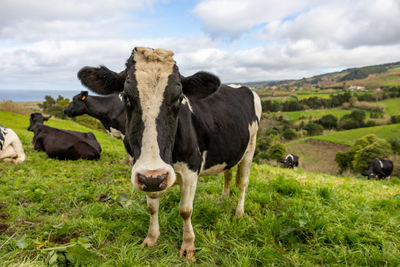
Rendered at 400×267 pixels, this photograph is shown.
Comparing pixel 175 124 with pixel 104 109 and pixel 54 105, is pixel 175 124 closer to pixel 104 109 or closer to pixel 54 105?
pixel 104 109

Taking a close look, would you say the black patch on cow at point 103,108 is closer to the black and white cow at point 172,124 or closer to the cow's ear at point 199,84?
the black and white cow at point 172,124

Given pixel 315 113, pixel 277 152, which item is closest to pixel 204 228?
pixel 277 152

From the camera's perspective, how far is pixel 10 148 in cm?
776

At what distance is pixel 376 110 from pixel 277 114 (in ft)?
115

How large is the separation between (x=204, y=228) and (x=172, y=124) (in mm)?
2126

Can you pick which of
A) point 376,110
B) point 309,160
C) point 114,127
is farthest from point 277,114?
point 114,127

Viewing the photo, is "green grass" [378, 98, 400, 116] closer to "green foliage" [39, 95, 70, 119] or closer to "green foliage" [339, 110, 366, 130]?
"green foliage" [339, 110, 366, 130]

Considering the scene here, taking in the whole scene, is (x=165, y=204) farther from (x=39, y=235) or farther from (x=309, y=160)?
(x=309, y=160)

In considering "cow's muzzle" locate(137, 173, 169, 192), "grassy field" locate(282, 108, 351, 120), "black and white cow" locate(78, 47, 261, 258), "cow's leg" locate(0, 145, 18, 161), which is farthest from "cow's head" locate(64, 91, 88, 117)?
"grassy field" locate(282, 108, 351, 120)

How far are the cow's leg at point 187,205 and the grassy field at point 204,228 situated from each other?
14 centimetres

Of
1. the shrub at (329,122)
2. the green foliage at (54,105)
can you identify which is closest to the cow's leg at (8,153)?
the green foliage at (54,105)

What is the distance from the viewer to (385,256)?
2.96 m

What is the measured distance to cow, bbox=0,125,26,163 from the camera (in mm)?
7617

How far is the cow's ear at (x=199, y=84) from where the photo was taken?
2877mm
